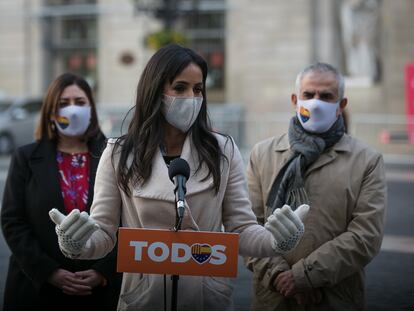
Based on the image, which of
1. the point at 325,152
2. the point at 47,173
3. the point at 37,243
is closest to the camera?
the point at 325,152

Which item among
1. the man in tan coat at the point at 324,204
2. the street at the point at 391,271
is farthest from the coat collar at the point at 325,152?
the street at the point at 391,271

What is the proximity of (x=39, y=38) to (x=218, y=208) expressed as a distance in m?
26.0

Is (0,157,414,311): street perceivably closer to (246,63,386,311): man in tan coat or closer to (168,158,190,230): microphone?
(246,63,386,311): man in tan coat

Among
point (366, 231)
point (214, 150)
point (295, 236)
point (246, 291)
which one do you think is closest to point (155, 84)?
point (214, 150)

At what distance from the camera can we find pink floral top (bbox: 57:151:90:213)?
4367 millimetres

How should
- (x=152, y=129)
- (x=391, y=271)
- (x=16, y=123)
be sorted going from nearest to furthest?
(x=152, y=129) < (x=391, y=271) < (x=16, y=123)

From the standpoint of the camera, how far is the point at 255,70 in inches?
992

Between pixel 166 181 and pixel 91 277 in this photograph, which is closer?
pixel 166 181

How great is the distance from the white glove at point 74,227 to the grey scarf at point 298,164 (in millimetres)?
1236

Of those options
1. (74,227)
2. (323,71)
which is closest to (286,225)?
(74,227)

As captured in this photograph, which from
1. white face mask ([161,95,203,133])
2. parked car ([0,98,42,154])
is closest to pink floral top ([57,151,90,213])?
white face mask ([161,95,203,133])

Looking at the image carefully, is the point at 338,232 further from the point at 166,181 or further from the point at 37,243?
the point at 37,243

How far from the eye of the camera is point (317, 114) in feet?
13.4

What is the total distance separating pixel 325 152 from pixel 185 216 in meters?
1.13
